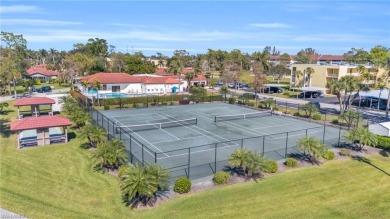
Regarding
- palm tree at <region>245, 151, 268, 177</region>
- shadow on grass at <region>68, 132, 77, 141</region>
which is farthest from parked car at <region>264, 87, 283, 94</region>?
palm tree at <region>245, 151, 268, 177</region>

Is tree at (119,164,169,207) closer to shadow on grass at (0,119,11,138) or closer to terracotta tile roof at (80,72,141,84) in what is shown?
shadow on grass at (0,119,11,138)

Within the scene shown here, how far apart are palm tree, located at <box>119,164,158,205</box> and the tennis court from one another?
223cm

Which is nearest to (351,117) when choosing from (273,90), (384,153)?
(384,153)

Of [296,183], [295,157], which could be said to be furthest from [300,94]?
[296,183]

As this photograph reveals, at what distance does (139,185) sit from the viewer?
15227mm

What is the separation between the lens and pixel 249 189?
17.8m

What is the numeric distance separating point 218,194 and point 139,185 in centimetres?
455

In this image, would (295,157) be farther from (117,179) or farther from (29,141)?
(29,141)

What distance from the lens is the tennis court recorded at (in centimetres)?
2236

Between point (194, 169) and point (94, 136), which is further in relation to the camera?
point (94, 136)

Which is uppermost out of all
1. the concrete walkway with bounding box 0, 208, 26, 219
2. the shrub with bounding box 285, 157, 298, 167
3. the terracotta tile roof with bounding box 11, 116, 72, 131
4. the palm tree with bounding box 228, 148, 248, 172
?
the terracotta tile roof with bounding box 11, 116, 72, 131

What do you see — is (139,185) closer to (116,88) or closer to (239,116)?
(239,116)

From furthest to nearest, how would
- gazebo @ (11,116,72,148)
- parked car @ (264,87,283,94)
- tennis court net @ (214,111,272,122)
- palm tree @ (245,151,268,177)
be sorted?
parked car @ (264,87,283,94)
tennis court net @ (214,111,272,122)
gazebo @ (11,116,72,148)
palm tree @ (245,151,268,177)

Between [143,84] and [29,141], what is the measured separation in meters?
39.7
